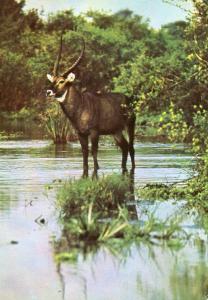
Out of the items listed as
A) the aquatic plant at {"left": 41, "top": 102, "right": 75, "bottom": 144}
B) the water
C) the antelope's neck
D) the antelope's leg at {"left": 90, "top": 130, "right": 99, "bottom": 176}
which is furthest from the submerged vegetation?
the aquatic plant at {"left": 41, "top": 102, "right": 75, "bottom": 144}

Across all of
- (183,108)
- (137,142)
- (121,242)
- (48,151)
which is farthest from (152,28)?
(121,242)

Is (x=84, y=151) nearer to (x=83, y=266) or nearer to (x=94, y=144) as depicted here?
(x=94, y=144)

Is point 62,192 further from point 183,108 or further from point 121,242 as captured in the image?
point 183,108

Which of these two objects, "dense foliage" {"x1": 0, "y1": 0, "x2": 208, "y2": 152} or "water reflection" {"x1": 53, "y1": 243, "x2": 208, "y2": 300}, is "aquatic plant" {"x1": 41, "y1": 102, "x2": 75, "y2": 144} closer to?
"dense foliage" {"x1": 0, "y1": 0, "x2": 208, "y2": 152}

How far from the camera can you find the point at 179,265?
11.1m

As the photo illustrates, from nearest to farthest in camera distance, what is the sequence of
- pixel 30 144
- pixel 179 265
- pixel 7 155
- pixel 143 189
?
pixel 179 265 < pixel 143 189 < pixel 7 155 < pixel 30 144

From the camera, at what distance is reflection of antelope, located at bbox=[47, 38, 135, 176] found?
22.7 metres

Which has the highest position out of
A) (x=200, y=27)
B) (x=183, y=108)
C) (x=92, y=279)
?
(x=200, y=27)

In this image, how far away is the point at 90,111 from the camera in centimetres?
2330

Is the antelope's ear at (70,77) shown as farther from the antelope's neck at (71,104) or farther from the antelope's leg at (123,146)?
the antelope's leg at (123,146)

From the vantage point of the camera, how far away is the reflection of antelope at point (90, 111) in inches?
893

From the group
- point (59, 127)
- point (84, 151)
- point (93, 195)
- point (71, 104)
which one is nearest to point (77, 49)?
point (59, 127)

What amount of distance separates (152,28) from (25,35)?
476 inches

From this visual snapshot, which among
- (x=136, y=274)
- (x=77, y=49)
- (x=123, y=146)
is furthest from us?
(x=77, y=49)
